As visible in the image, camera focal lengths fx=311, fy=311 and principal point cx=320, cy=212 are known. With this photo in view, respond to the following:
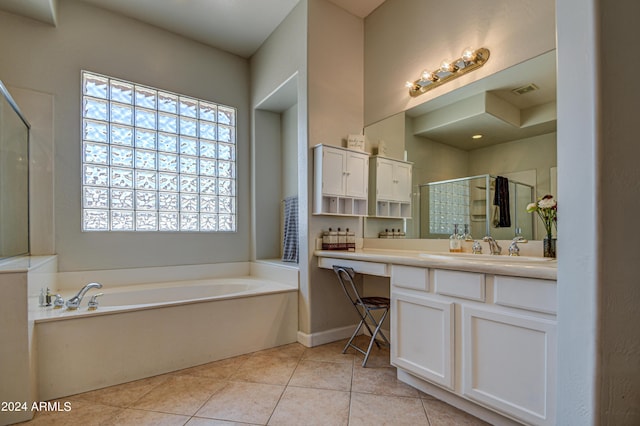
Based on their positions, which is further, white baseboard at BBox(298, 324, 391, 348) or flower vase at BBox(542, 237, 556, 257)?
white baseboard at BBox(298, 324, 391, 348)

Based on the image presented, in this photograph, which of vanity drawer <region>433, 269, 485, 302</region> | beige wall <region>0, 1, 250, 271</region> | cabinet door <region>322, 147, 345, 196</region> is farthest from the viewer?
cabinet door <region>322, 147, 345, 196</region>

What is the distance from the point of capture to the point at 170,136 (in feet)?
10.6

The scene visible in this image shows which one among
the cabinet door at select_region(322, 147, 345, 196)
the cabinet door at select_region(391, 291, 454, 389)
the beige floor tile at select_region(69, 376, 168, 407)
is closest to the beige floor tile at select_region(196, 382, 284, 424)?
the beige floor tile at select_region(69, 376, 168, 407)

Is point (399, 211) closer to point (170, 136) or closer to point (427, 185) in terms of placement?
point (427, 185)

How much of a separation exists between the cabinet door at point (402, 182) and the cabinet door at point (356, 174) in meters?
0.30

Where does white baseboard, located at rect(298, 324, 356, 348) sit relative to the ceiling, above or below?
below

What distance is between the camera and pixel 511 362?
1416 mm

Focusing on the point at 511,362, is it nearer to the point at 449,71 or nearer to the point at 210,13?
the point at 449,71

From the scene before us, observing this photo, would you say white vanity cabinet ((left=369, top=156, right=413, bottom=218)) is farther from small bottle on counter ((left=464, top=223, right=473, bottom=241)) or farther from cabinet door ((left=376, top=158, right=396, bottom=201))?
small bottle on counter ((left=464, top=223, right=473, bottom=241))

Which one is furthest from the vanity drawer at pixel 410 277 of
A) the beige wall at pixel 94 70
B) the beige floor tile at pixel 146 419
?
the beige wall at pixel 94 70

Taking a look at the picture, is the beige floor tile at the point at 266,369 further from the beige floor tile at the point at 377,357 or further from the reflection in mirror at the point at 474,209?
the reflection in mirror at the point at 474,209

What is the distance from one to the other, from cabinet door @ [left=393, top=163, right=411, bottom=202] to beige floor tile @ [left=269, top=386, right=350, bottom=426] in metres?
1.60

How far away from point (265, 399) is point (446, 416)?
3.32 ft

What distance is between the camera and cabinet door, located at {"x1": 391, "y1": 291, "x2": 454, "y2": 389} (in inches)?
65.7
